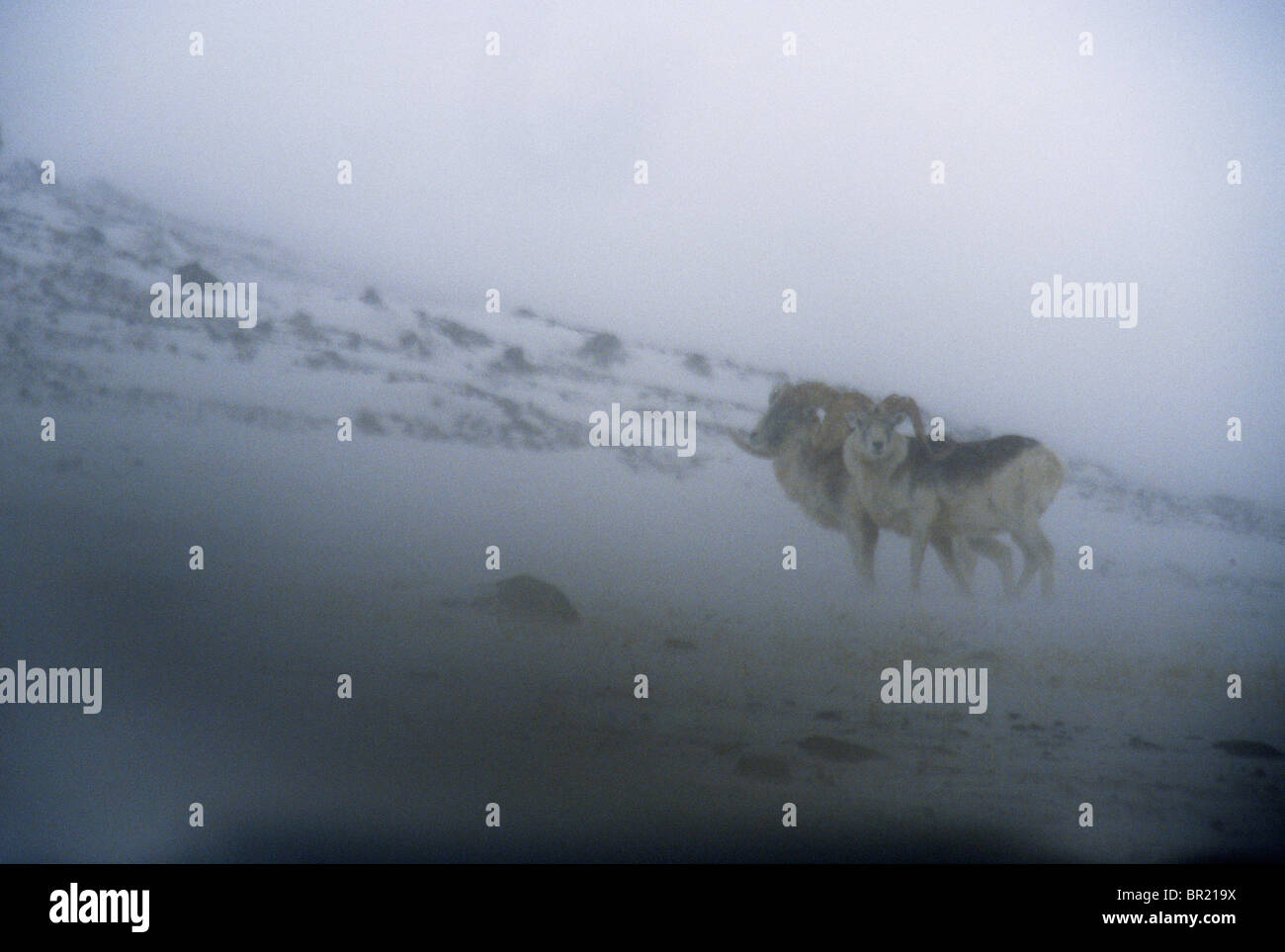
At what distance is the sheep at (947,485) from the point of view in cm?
593

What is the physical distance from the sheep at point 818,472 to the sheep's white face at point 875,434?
0.22 ft

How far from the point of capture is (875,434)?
5941 mm

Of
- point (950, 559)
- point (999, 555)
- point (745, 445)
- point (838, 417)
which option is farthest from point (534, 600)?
point (999, 555)

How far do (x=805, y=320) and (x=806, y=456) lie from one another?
0.51 m

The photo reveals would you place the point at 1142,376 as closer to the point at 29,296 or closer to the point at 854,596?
the point at 854,596

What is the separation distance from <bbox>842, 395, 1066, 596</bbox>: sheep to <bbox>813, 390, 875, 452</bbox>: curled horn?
0.06ft

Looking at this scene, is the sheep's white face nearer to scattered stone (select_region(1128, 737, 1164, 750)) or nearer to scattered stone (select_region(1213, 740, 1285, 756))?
scattered stone (select_region(1128, 737, 1164, 750))

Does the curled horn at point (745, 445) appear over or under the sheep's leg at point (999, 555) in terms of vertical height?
over

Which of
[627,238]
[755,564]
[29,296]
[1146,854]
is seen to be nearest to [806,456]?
[755,564]

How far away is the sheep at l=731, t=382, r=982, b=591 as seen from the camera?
5.95m

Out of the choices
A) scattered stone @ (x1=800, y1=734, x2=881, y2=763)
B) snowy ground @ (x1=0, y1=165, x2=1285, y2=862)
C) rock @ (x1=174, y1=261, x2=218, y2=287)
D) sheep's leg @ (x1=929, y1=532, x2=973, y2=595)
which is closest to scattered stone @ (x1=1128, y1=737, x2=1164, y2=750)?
snowy ground @ (x1=0, y1=165, x2=1285, y2=862)

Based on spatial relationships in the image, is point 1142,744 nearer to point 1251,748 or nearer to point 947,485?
point 1251,748

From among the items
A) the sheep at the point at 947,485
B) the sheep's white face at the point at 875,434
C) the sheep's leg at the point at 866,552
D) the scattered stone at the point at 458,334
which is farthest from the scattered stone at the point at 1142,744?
the scattered stone at the point at 458,334

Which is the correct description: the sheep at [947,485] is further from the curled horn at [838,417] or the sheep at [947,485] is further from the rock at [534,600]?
the rock at [534,600]
